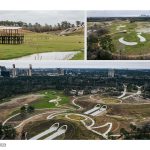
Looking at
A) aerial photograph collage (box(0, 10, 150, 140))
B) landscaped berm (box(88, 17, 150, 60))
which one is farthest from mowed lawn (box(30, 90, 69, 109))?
landscaped berm (box(88, 17, 150, 60))

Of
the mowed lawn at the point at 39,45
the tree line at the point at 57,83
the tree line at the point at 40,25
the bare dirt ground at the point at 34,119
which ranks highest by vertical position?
the tree line at the point at 40,25

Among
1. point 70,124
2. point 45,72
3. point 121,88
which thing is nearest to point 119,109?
point 121,88

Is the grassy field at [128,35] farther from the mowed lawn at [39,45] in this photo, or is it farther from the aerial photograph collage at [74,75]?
the mowed lawn at [39,45]

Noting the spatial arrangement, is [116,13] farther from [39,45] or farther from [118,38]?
[39,45]

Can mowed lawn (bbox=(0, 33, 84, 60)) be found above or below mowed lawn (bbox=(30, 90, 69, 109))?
above

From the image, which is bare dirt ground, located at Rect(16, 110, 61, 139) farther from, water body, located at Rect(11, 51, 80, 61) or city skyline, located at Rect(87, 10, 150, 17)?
city skyline, located at Rect(87, 10, 150, 17)

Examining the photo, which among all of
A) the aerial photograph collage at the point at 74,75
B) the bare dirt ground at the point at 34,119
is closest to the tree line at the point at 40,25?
the aerial photograph collage at the point at 74,75

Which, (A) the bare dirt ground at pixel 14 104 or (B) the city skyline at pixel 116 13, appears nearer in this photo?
(B) the city skyline at pixel 116 13
